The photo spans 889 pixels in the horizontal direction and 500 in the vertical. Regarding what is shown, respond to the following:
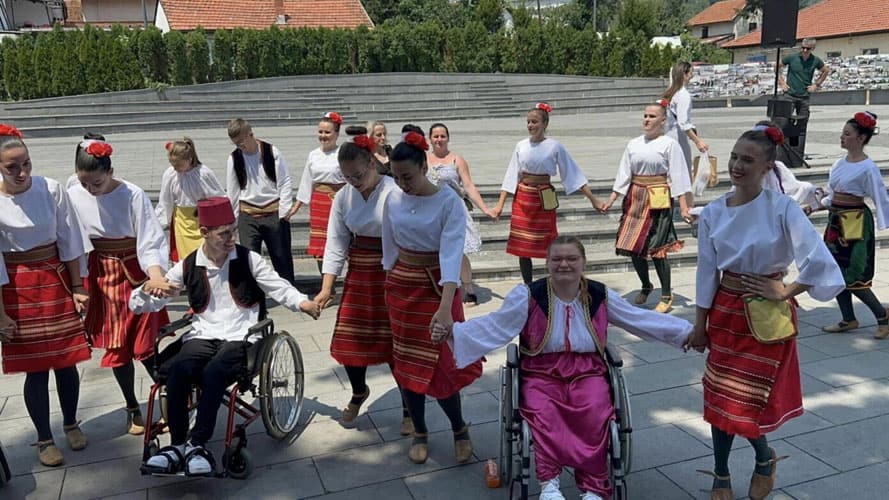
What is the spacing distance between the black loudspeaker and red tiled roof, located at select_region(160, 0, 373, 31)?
24.8 meters

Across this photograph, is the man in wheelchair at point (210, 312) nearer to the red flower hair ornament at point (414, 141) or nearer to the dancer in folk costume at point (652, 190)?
the red flower hair ornament at point (414, 141)

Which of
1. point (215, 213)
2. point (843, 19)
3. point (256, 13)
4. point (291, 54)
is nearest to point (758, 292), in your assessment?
point (215, 213)

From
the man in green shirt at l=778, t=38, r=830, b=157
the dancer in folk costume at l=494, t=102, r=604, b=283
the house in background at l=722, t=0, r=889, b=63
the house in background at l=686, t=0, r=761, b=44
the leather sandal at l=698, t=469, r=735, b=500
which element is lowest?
the leather sandal at l=698, t=469, r=735, b=500

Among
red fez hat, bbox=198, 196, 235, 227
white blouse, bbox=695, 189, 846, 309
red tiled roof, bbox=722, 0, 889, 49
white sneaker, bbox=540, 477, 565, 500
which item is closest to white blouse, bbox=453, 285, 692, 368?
white blouse, bbox=695, 189, 846, 309

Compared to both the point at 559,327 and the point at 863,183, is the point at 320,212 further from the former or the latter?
the point at 863,183

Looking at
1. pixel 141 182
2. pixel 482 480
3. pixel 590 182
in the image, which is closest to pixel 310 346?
pixel 482 480

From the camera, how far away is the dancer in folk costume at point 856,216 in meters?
4.86

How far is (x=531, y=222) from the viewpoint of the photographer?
6039 mm

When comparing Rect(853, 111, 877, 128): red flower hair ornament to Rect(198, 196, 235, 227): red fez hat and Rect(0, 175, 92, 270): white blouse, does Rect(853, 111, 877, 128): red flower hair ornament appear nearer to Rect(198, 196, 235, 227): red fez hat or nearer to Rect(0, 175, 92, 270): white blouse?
Rect(198, 196, 235, 227): red fez hat

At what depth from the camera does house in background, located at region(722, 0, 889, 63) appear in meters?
36.2

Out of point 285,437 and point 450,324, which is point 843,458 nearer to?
point 450,324

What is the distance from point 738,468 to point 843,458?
56 cm

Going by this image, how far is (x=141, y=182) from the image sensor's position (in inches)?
379

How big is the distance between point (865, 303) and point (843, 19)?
41687 millimetres
